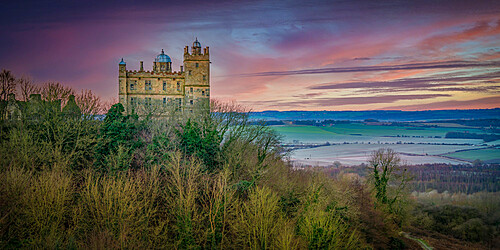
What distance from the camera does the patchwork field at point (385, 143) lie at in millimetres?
106812

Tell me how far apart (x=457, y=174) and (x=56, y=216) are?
104040 mm

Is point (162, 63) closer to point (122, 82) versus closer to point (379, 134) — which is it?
point (122, 82)

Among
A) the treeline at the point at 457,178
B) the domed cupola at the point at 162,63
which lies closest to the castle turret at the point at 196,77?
the domed cupola at the point at 162,63

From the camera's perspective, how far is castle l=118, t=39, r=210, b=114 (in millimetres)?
46688

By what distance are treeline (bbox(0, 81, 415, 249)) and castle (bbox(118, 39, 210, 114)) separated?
389 inches

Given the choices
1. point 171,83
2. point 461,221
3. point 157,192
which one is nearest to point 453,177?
point 461,221

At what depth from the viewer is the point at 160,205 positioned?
22.9 m

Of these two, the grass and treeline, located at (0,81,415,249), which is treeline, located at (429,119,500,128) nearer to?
the grass

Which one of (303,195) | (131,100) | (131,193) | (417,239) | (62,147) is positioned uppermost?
(131,100)

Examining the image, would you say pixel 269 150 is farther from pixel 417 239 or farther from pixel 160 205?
pixel 417 239

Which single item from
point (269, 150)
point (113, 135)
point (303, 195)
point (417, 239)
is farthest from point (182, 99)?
point (417, 239)

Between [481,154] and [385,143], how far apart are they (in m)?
31.0

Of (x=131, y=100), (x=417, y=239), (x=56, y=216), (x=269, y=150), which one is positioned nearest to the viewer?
(x=56, y=216)

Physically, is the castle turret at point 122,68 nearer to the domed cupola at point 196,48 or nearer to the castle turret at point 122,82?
the castle turret at point 122,82
